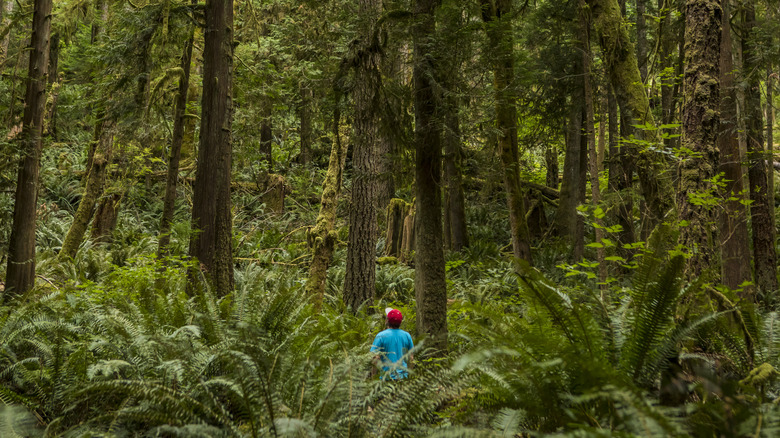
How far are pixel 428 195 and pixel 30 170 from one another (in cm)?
669

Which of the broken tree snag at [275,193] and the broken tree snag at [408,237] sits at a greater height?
the broken tree snag at [275,193]

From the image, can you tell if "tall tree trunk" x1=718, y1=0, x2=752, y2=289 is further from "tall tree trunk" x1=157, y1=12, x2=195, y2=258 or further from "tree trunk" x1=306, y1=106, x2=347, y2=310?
"tall tree trunk" x1=157, y1=12, x2=195, y2=258

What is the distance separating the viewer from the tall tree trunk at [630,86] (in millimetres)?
10406

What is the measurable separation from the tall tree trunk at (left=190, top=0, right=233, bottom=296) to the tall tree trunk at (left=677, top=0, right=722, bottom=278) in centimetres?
676

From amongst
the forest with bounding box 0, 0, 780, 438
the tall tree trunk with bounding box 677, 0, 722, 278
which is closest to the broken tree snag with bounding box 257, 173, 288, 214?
the forest with bounding box 0, 0, 780, 438

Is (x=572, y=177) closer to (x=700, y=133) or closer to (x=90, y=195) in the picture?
(x=700, y=133)

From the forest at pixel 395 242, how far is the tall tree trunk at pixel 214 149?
4 cm

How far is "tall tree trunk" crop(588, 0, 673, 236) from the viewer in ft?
34.1

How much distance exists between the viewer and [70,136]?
23.0 m

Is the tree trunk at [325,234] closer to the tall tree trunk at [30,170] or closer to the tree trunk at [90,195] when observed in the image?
the tall tree trunk at [30,170]

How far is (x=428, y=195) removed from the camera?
538 centimetres

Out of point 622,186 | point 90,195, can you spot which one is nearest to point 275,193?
point 90,195

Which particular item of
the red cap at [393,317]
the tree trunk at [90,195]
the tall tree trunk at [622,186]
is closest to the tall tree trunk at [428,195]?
the red cap at [393,317]

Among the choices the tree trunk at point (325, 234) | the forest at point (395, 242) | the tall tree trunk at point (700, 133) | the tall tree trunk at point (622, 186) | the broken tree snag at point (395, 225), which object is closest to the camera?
the forest at point (395, 242)
